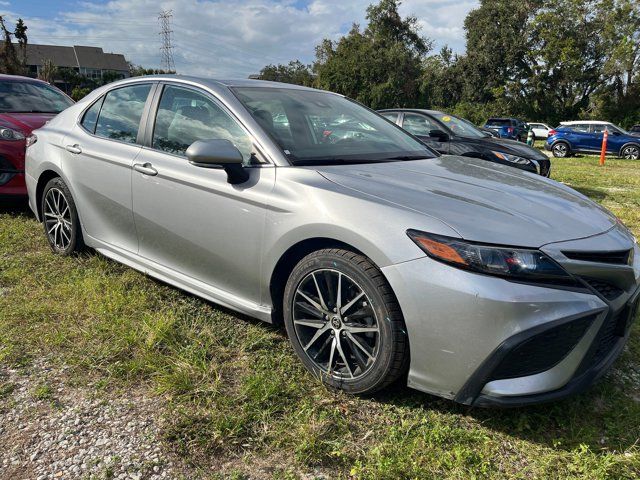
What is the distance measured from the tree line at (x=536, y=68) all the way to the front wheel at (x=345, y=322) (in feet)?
130

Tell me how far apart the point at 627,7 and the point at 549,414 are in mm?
41064

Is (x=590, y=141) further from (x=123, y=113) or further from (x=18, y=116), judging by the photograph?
(x=123, y=113)

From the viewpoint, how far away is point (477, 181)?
110 inches

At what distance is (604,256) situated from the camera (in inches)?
88.0

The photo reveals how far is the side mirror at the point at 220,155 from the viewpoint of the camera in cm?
261

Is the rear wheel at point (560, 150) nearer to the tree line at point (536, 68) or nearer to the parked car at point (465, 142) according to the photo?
the parked car at point (465, 142)

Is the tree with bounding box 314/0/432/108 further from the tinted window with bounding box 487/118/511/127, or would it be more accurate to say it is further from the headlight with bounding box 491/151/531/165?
the headlight with bounding box 491/151/531/165

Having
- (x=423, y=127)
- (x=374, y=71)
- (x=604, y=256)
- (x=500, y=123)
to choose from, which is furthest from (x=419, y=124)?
(x=374, y=71)

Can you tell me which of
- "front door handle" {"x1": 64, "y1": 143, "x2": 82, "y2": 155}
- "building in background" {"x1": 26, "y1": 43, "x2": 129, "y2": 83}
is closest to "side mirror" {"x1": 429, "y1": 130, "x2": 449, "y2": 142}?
"front door handle" {"x1": 64, "y1": 143, "x2": 82, "y2": 155}

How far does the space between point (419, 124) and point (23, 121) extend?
613 cm

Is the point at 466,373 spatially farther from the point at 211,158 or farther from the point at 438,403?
the point at 211,158

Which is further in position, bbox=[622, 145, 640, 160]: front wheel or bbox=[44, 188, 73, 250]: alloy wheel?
bbox=[622, 145, 640, 160]: front wheel

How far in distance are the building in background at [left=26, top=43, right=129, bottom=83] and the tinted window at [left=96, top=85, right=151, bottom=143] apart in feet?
291

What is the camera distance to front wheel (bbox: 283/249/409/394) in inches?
87.2
